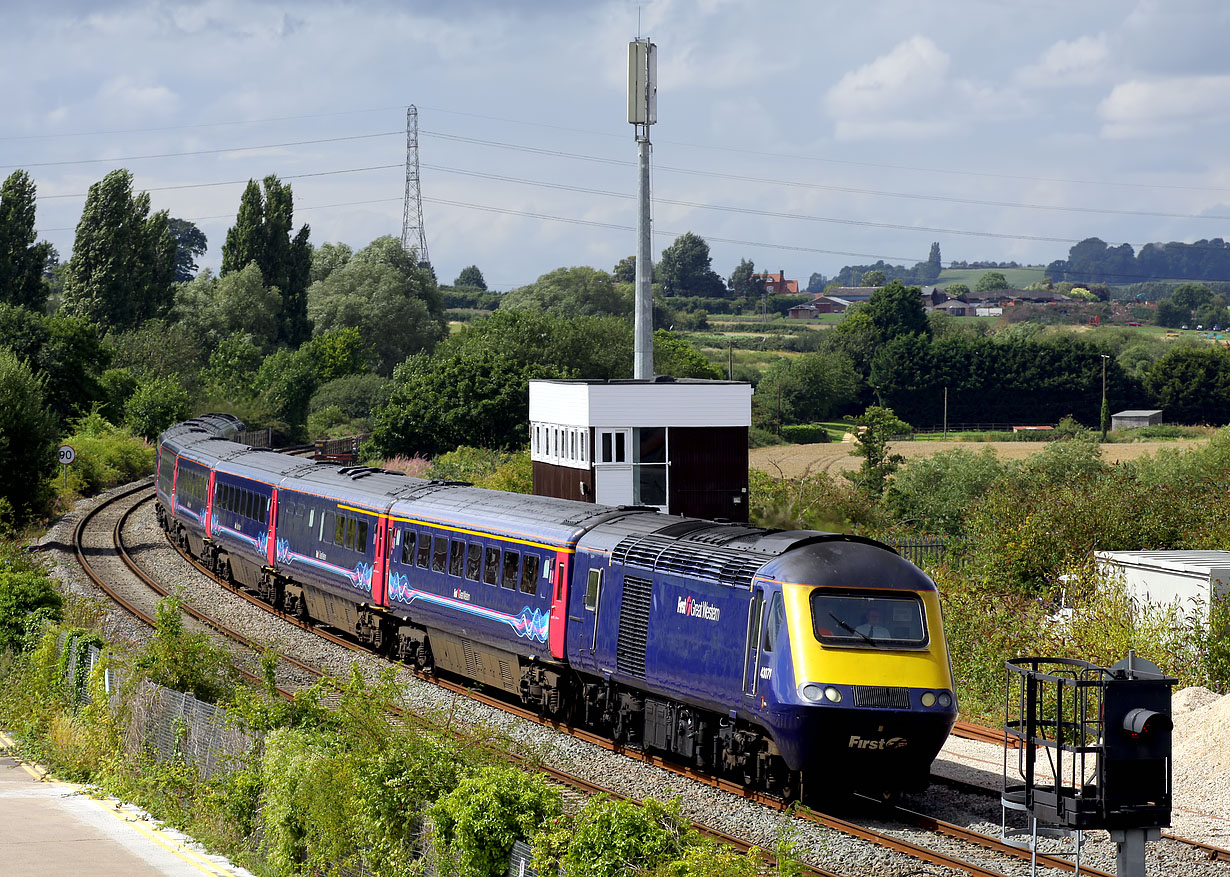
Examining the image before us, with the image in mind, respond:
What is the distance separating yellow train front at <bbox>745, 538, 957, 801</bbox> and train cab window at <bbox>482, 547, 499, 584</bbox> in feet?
21.0

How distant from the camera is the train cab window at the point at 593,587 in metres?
17.8

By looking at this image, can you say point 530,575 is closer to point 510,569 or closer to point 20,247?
point 510,569

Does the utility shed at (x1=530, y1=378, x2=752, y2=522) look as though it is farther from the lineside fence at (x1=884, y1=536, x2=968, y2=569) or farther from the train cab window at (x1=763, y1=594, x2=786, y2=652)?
the train cab window at (x1=763, y1=594, x2=786, y2=652)

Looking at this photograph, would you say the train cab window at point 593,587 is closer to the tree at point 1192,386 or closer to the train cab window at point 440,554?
the train cab window at point 440,554

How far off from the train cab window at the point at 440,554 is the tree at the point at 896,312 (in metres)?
121

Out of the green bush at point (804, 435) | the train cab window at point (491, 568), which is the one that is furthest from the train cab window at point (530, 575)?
the green bush at point (804, 435)

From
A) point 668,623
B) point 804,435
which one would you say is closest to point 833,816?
point 668,623

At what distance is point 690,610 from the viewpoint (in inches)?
628

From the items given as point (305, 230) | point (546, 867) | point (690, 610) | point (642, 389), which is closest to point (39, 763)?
point (690, 610)

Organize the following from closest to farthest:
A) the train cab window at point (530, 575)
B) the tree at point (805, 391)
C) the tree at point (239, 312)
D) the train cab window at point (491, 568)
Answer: the train cab window at point (530, 575) → the train cab window at point (491, 568) → the tree at point (239, 312) → the tree at point (805, 391)

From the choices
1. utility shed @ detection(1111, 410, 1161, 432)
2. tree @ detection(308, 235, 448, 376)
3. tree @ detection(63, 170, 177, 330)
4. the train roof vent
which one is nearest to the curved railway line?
the train roof vent

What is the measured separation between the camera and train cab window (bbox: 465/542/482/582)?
822 inches

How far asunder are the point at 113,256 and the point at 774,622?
76.6 meters

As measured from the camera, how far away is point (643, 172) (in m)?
43.9
